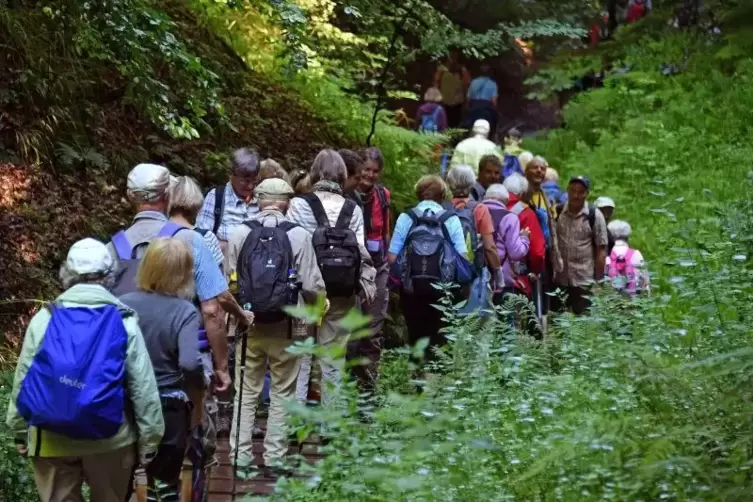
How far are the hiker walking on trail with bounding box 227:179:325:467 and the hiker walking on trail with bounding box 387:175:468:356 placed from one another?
174 centimetres

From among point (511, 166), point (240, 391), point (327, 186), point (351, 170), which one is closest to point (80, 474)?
point (240, 391)

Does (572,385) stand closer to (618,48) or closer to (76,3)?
(76,3)

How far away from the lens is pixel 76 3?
8.84 meters

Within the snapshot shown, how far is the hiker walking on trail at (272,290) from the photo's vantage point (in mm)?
8023

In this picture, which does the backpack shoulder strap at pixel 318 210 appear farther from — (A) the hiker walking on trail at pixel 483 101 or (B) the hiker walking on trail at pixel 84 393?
(A) the hiker walking on trail at pixel 483 101

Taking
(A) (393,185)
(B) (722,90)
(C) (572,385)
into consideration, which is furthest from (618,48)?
(C) (572,385)

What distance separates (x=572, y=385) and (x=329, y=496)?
4.61 ft

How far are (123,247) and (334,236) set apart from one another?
2.27 meters

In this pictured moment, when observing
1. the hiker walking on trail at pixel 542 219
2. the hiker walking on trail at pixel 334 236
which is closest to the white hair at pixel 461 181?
the hiker walking on trail at pixel 542 219

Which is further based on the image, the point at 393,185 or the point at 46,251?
the point at 393,185

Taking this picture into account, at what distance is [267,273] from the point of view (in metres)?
8.01

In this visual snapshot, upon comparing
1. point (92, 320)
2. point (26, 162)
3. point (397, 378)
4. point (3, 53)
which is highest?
point (3, 53)

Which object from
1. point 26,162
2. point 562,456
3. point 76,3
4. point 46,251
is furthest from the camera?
point 26,162

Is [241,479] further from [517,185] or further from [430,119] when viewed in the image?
[430,119]
